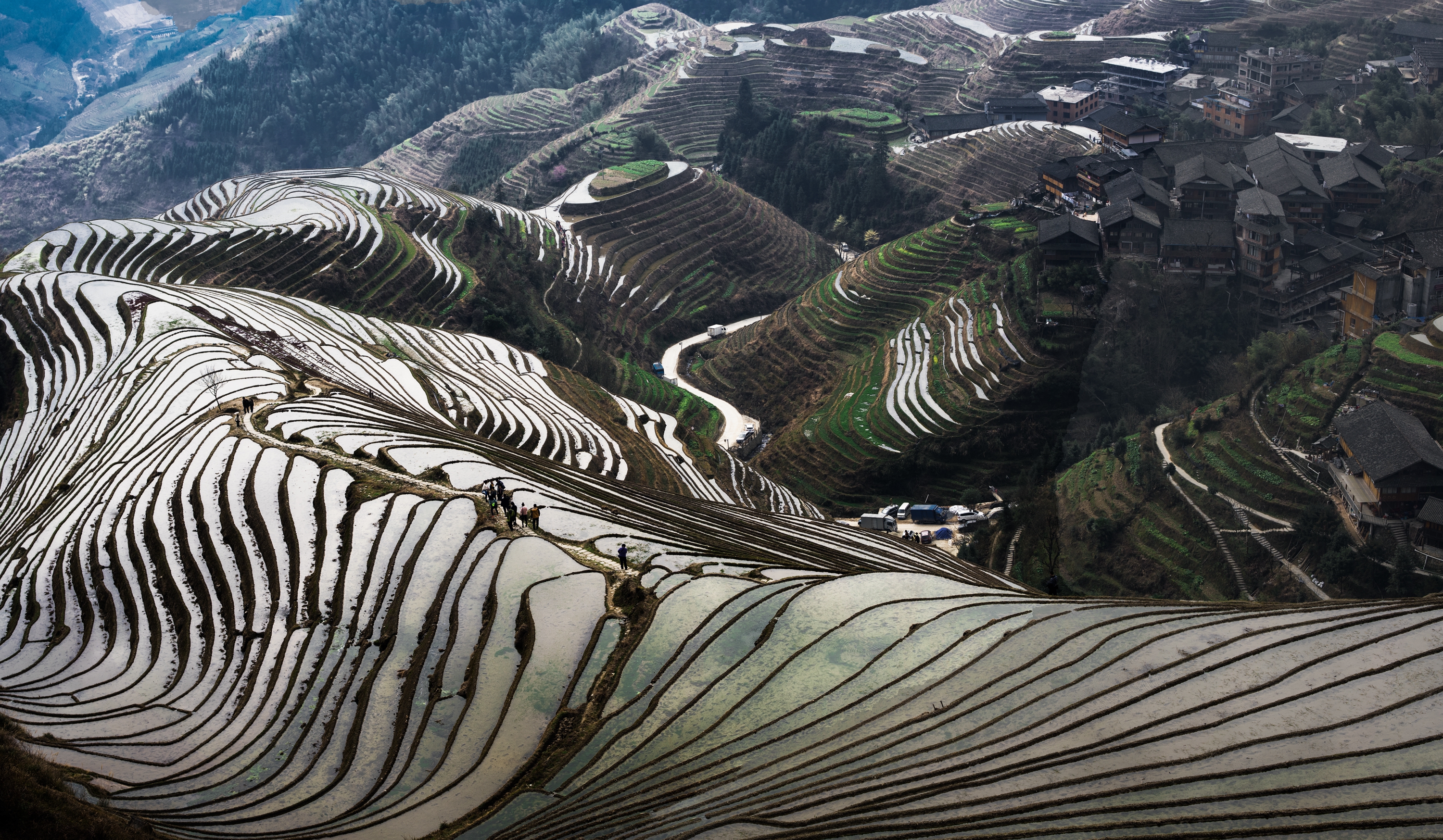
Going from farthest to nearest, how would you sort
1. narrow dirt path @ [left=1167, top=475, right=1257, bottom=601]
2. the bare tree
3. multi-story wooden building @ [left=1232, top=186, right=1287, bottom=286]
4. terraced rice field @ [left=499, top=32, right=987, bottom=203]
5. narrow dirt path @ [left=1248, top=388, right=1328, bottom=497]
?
terraced rice field @ [left=499, top=32, right=987, bottom=203], multi-story wooden building @ [left=1232, top=186, right=1287, bottom=286], narrow dirt path @ [left=1248, top=388, right=1328, bottom=497], narrow dirt path @ [left=1167, top=475, right=1257, bottom=601], the bare tree

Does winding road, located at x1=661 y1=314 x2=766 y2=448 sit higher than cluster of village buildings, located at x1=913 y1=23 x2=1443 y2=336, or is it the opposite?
cluster of village buildings, located at x1=913 y1=23 x2=1443 y2=336

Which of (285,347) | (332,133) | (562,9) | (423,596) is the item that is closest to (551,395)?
(285,347)

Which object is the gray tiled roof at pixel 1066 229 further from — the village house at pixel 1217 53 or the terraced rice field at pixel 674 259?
the village house at pixel 1217 53

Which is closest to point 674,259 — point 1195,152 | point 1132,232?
point 1132,232

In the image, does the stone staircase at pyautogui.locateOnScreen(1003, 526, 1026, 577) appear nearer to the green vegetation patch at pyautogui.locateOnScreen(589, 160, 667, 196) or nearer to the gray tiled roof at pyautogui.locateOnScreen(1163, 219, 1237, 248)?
the gray tiled roof at pyautogui.locateOnScreen(1163, 219, 1237, 248)

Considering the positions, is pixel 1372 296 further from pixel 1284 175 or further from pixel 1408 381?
pixel 1284 175

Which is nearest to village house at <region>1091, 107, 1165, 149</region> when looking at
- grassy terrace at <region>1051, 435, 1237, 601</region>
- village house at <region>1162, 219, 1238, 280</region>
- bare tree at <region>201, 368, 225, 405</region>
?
village house at <region>1162, 219, 1238, 280</region>

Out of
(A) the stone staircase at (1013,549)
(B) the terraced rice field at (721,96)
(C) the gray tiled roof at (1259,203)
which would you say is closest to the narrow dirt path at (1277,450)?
(A) the stone staircase at (1013,549)
